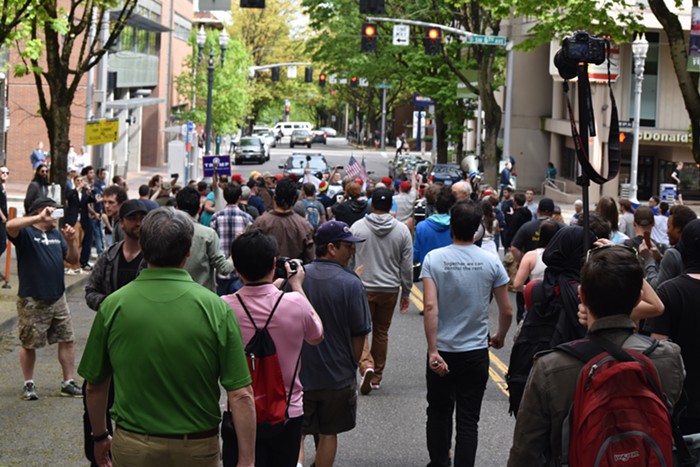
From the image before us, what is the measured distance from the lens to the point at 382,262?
36.5 ft

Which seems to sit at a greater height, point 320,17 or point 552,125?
point 320,17

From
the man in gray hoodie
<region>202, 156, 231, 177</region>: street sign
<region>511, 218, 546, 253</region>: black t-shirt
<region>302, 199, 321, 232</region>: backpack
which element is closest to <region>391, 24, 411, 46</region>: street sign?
<region>202, 156, 231, 177</region>: street sign

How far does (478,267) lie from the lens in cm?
798

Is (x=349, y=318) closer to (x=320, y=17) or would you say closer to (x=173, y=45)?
(x=320, y=17)

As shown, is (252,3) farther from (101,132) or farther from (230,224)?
(230,224)

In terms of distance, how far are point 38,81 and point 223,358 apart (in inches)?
697

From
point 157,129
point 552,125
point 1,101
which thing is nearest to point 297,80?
point 157,129

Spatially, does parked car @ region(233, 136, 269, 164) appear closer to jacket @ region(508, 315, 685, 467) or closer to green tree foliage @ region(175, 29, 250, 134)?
green tree foliage @ region(175, 29, 250, 134)

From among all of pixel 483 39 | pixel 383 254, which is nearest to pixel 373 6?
pixel 483 39

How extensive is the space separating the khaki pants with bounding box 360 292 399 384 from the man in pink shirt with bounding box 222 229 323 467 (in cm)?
505

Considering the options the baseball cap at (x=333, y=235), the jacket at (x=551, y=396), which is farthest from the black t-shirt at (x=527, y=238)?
the jacket at (x=551, y=396)

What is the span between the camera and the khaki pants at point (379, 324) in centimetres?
1116

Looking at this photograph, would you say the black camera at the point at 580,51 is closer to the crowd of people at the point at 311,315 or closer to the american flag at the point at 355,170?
the crowd of people at the point at 311,315

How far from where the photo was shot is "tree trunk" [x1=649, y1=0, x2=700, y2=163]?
17438 mm
